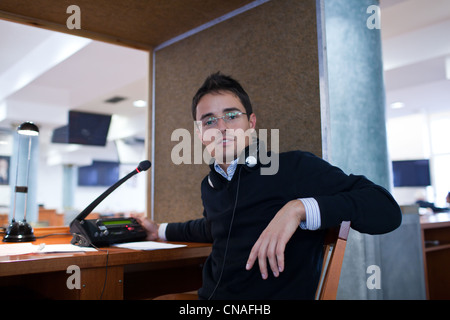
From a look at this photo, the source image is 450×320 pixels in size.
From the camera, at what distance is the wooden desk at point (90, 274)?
103 cm

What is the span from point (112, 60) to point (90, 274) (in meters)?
3.16

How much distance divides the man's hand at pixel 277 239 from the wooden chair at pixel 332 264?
0.09 meters

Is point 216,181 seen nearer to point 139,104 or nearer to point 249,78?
point 249,78

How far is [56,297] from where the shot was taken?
1.18 m

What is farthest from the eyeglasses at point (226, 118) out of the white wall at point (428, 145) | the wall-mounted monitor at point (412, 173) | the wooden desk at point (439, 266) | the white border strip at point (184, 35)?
the wall-mounted monitor at point (412, 173)

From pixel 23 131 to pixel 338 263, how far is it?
4.75ft

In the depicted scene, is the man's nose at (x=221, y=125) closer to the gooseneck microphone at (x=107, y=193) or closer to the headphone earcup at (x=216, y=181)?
the headphone earcup at (x=216, y=181)

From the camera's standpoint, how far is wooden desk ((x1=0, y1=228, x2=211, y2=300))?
40.4 inches

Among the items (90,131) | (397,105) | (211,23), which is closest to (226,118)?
(211,23)

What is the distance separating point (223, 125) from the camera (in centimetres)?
121

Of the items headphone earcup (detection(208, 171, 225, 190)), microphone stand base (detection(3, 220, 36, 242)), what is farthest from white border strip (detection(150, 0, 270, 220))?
headphone earcup (detection(208, 171, 225, 190))

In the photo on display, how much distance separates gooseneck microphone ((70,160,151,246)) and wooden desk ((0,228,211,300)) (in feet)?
0.22

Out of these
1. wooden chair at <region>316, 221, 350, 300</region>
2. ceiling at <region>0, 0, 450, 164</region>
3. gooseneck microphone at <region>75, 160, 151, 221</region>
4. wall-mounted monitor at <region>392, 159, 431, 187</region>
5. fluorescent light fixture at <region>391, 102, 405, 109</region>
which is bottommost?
wooden chair at <region>316, 221, 350, 300</region>

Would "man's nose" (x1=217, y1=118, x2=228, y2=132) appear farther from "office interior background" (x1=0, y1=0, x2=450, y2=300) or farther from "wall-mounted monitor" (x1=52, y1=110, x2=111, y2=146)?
"wall-mounted monitor" (x1=52, y1=110, x2=111, y2=146)
